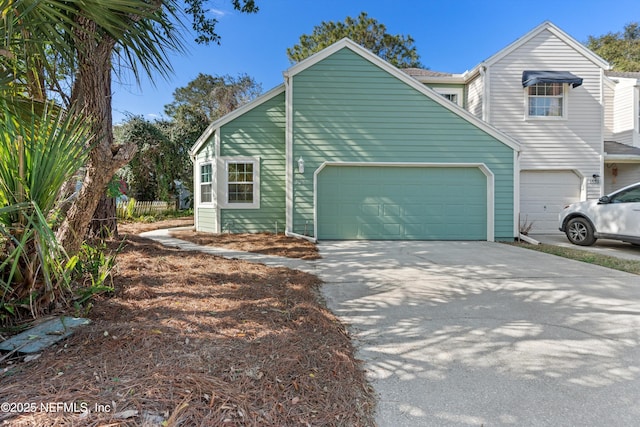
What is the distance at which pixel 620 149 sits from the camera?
1040 centimetres

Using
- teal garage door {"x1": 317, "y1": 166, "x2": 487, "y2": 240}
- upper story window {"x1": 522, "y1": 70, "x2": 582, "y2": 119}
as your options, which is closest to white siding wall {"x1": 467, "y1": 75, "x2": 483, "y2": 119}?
upper story window {"x1": 522, "y1": 70, "x2": 582, "y2": 119}

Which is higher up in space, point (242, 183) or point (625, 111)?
point (625, 111)

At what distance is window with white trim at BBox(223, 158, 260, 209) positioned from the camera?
28.0ft

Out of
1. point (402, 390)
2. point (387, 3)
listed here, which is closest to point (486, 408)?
point (402, 390)

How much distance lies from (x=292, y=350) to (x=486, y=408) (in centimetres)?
119

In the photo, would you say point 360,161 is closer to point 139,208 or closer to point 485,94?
point 485,94

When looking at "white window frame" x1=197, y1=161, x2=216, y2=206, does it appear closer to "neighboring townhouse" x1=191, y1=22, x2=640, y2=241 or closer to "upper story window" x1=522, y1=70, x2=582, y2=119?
"neighboring townhouse" x1=191, y1=22, x2=640, y2=241

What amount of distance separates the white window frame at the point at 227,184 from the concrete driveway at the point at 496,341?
4072mm

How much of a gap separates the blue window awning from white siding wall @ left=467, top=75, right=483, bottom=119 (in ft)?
4.19

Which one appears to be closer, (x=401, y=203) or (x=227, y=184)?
(x=401, y=203)

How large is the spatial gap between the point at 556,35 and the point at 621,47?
1807 cm

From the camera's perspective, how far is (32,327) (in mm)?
2102

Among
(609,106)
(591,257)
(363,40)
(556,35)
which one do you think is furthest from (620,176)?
(363,40)

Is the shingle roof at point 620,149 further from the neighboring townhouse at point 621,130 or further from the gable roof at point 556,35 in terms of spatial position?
the gable roof at point 556,35
